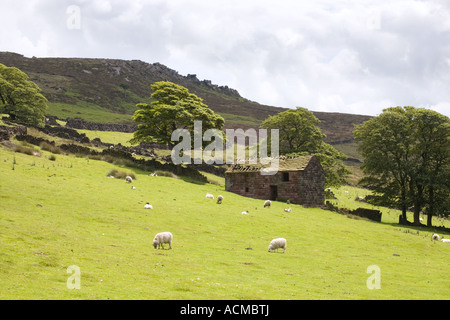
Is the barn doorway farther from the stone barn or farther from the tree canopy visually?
the tree canopy

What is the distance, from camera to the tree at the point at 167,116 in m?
50.0

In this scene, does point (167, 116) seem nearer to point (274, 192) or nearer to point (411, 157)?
point (274, 192)

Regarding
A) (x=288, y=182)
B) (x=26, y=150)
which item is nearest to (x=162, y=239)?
(x=26, y=150)

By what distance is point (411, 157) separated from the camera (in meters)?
48.4

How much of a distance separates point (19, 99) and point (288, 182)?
161ft

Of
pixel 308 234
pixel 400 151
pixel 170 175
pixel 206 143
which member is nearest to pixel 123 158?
pixel 170 175

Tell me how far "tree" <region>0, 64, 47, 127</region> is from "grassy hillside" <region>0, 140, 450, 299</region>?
30.3 m

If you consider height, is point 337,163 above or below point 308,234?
above

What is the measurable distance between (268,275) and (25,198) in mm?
15946

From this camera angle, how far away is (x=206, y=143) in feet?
176

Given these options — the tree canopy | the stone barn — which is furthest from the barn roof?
the tree canopy

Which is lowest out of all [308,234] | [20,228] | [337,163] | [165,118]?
[308,234]
